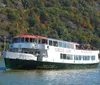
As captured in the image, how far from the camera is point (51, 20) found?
180375 mm

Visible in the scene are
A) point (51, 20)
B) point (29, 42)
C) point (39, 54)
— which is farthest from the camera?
point (51, 20)

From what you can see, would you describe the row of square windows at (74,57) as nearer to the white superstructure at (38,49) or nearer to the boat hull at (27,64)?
the white superstructure at (38,49)

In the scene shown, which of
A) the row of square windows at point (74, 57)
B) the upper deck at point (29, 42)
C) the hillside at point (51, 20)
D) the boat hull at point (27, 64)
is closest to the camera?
the boat hull at point (27, 64)

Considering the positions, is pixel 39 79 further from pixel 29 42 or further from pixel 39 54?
pixel 39 54

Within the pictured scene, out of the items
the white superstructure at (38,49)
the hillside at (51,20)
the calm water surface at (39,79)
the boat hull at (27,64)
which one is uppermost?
the hillside at (51,20)

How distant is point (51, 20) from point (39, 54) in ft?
377

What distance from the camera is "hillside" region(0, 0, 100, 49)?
550ft

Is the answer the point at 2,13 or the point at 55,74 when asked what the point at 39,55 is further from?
the point at 2,13

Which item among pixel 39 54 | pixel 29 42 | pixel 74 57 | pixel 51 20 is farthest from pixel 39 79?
pixel 51 20

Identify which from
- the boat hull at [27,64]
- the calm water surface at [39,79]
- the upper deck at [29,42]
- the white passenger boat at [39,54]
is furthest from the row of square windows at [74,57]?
the calm water surface at [39,79]

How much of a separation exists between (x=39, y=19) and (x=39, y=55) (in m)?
115

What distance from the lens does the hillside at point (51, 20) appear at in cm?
16762

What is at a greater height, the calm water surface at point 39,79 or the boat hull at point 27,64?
the boat hull at point 27,64

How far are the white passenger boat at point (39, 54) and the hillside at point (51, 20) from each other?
8646cm
